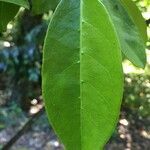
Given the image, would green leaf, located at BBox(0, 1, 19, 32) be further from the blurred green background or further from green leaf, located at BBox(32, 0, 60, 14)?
the blurred green background

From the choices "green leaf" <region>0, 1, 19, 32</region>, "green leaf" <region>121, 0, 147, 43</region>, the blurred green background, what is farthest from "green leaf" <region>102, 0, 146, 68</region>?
the blurred green background

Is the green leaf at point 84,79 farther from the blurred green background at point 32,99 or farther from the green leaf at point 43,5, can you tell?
the blurred green background at point 32,99

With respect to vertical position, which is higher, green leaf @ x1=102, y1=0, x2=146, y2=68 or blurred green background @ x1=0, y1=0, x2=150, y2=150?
green leaf @ x1=102, y1=0, x2=146, y2=68

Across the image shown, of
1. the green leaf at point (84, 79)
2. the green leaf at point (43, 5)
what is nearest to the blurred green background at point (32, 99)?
the green leaf at point (43, 5)

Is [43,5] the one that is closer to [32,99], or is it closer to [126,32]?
[126,32]

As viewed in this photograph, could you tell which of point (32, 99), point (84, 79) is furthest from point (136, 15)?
point (32, 99)

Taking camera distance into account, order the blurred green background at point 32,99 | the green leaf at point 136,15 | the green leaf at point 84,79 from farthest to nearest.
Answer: the blurred green background at point 32,99 → the green leaf at point 136,15 → the green leaf at point 84,79
